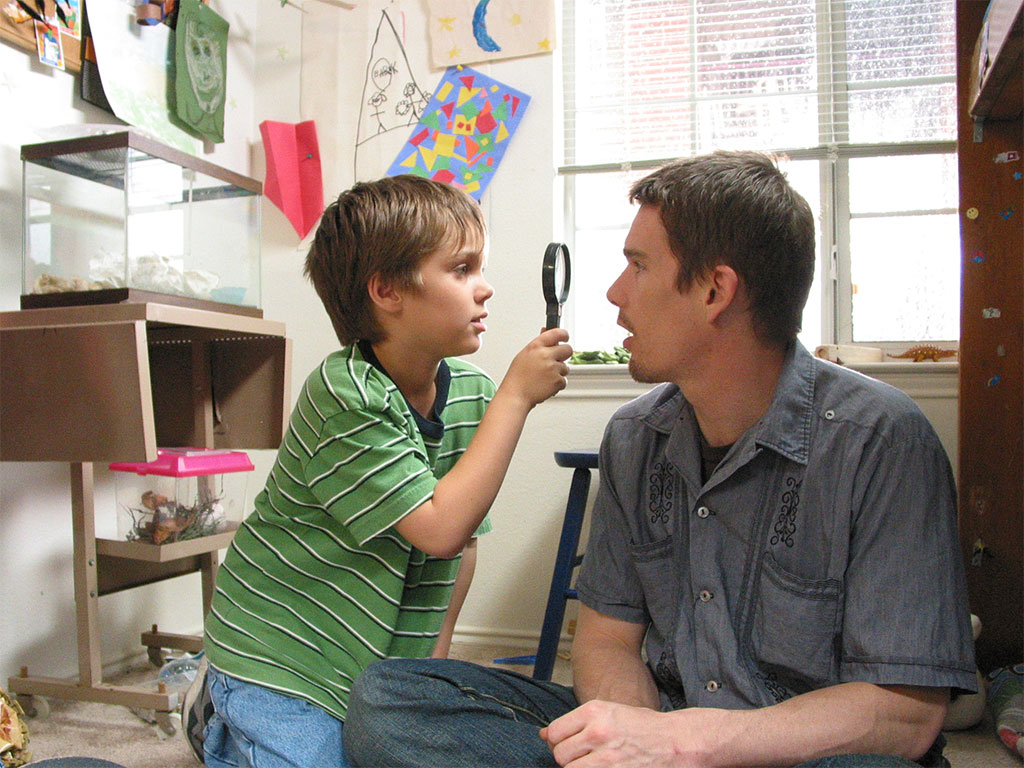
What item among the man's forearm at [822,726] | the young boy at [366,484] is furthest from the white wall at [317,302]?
the man's forearm at [822,726]

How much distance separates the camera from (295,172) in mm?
2547

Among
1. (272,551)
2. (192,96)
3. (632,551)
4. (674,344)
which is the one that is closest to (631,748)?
(632,551)

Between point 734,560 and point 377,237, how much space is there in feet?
2.11

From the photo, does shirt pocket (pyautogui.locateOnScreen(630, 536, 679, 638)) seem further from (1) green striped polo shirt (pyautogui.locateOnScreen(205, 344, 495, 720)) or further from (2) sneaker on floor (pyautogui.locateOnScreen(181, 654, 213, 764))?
(2) sneaker on floor (pyautogui.locateOnScreen(181, 654, 213, 764))

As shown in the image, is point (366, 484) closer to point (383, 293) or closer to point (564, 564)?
point (383, 293)

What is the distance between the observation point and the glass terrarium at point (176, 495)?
6.02ft

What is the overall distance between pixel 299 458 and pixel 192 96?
1.60 meters

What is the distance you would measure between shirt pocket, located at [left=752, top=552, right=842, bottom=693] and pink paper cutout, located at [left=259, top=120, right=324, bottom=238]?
1.95 meters

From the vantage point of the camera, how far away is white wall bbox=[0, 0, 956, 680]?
1855 mm

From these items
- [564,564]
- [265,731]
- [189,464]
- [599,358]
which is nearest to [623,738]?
[265,731]

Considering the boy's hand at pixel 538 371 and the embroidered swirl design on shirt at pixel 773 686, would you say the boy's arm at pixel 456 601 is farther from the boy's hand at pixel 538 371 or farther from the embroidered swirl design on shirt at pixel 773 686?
the embroidered swirl design on shirt at pixel 773 686

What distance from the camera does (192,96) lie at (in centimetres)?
234

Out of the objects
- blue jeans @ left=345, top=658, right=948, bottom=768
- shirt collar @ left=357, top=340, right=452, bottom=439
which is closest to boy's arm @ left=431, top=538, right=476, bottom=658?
shirt collar @ left=357, top=340, right=452, bottom=439

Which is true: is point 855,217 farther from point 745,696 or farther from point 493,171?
point 745,696
